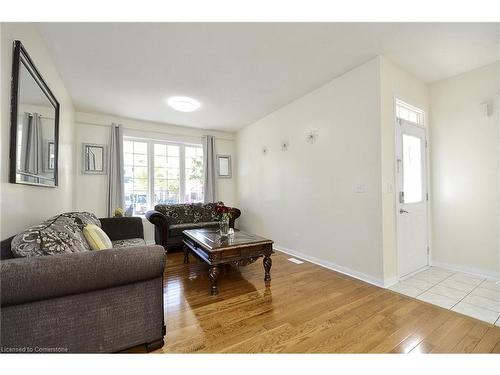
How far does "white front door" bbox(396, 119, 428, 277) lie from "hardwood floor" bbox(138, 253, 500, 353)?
30.4 inches

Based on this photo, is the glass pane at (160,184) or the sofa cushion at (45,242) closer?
the sofa cushion at (45,242)

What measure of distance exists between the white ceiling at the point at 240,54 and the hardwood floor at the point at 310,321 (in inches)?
104

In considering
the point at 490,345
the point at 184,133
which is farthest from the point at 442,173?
the point at 184,133

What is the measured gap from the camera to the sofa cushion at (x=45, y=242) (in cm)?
120

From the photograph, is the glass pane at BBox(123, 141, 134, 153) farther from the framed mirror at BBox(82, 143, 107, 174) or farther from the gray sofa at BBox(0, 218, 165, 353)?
the gray sofa at BBox(0, 218, 165, 353)

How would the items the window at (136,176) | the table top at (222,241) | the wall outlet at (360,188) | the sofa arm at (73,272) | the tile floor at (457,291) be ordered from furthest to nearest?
the window at (136,176), the wall outlet at (360,188), the table top at (222,241), the tile floor at (457,291), the sofa arm at (73,272)

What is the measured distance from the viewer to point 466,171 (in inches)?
108

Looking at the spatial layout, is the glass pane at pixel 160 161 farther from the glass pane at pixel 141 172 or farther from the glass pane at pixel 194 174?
the glass pane at pixel 194 174

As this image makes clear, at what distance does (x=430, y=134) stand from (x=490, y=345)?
2.69 m

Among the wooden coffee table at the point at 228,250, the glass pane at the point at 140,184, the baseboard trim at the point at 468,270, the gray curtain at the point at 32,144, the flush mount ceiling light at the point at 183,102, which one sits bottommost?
the baseboard trim at the point at 468,270

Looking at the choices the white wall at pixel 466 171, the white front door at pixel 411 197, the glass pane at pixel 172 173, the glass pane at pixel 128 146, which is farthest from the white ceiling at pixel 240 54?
the glass pane at pixel 172 173

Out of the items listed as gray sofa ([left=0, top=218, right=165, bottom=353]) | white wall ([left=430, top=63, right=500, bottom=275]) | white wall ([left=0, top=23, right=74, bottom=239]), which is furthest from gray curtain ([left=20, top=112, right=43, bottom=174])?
white wall ([left=430, top=63, right=500, bottom=275])

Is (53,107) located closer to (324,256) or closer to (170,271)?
(170,271)

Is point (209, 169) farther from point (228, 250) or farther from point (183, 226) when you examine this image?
point (228, 250)
